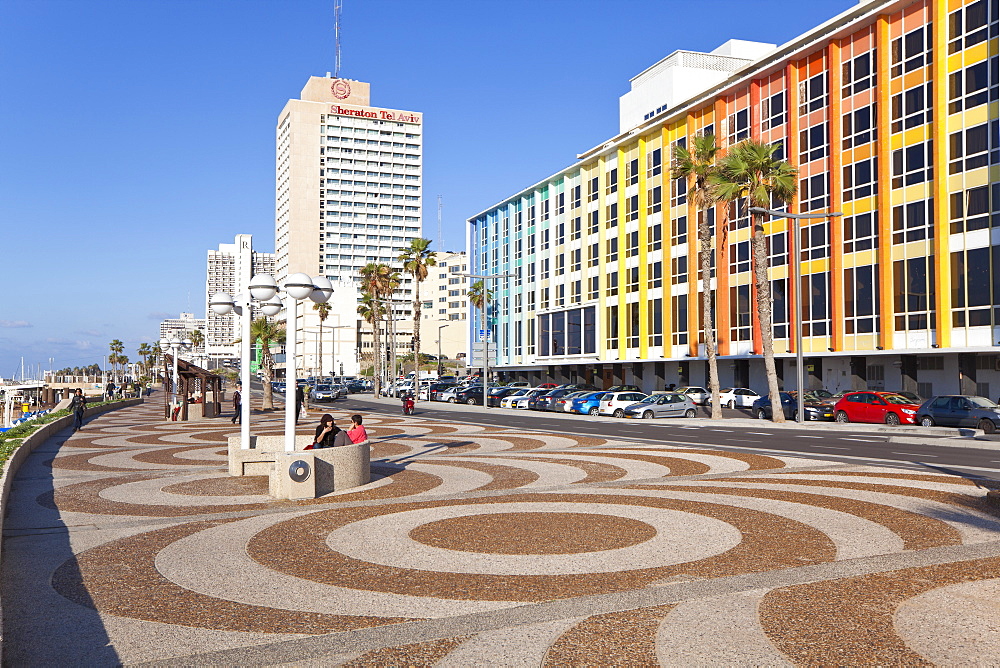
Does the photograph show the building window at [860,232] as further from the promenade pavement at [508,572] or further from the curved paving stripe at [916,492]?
the curved paving stripe at [916,492]

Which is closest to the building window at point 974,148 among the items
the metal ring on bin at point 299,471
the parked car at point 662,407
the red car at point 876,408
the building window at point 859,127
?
the building window at point 859,127

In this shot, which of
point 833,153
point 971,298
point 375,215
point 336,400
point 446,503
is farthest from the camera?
point 375,215

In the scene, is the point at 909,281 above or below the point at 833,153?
below

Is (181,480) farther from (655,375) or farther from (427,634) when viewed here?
(655,375)

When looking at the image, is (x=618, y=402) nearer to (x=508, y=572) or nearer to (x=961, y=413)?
(x=961, y=413)

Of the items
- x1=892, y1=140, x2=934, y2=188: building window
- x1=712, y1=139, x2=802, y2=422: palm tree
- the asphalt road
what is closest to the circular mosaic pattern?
the asphalt road

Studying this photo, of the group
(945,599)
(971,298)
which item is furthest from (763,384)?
(945,599)

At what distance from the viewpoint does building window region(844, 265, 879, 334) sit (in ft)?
142

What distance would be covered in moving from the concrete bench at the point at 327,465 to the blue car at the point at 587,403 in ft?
99.5

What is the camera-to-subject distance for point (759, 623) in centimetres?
683

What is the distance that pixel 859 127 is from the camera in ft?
146

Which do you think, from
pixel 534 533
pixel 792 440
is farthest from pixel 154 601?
pixel 792 440

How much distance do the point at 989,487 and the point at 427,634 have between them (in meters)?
11.8

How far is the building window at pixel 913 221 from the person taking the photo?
4047 cm
